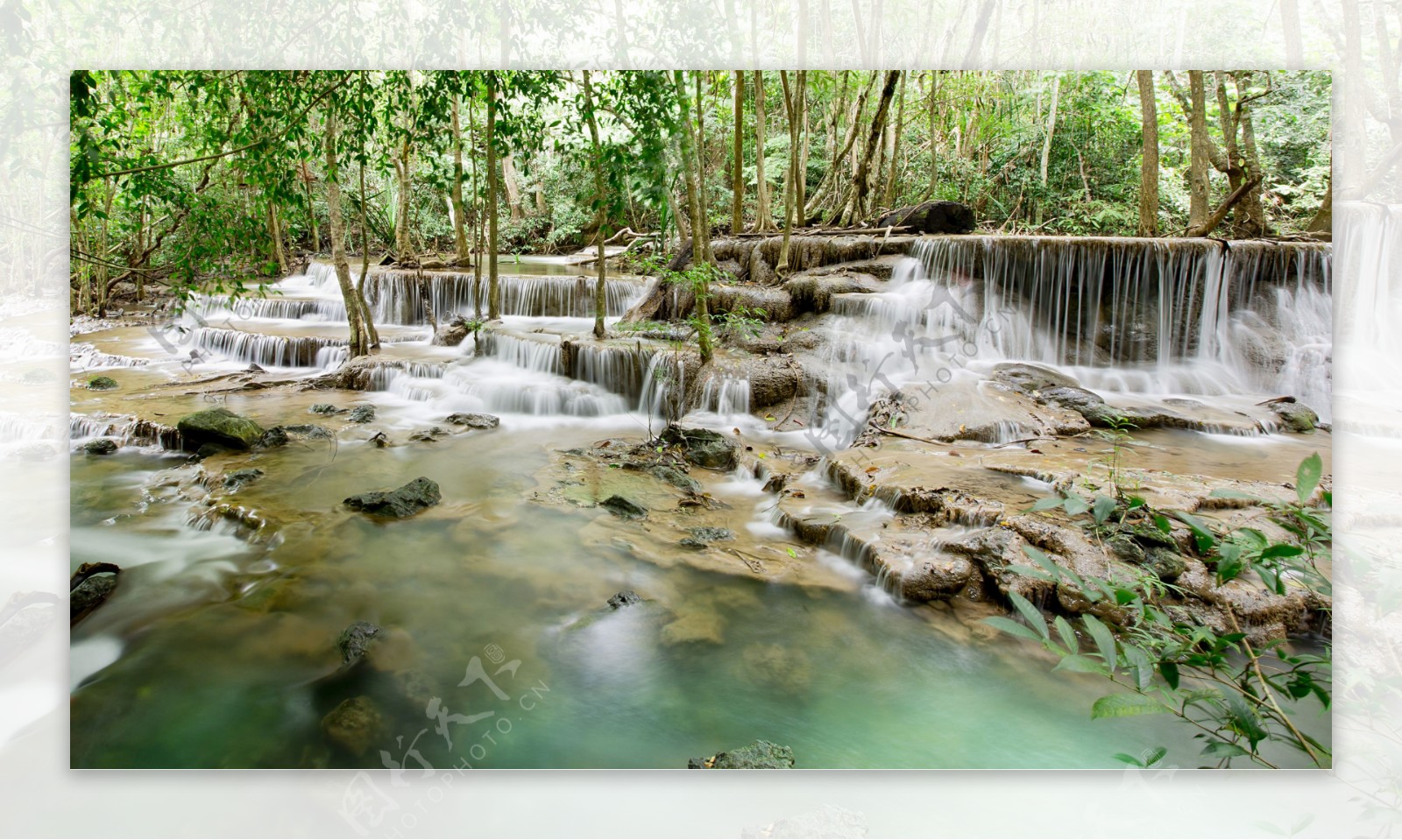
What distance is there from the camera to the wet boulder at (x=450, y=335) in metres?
5.54

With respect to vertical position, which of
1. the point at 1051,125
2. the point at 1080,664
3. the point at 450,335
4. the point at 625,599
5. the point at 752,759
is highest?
the point at 1051,125

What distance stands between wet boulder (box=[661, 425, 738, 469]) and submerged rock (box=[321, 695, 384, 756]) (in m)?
1.96

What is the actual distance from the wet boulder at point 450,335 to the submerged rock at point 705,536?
3188 mm

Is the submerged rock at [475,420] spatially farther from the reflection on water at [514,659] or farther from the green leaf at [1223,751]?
the green leaf at [1223,751]

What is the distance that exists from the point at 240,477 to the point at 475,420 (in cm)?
98

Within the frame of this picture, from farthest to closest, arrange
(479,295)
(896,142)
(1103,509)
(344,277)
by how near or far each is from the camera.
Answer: (479,295), (344,277), (896,142), (1103,509)

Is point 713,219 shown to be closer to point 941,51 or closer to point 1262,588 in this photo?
point 941,51

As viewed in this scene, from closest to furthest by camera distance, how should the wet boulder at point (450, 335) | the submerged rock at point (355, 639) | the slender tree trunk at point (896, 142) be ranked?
the submerged rock at point (355, 639), the slender tree trunk at point (896, 142), the wet boulder at point (450, 335)

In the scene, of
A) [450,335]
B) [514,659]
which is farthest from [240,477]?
[450,335]

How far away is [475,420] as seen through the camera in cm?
349

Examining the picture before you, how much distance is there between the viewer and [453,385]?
419cm

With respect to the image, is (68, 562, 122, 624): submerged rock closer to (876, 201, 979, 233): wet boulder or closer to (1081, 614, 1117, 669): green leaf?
(1081, 614, 1117, 669): green leaf

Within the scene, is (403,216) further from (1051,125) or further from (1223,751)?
(1223,751)

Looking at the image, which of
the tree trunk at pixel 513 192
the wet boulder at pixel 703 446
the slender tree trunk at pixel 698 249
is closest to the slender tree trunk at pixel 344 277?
the slender tree trunk at pixel 698 249
